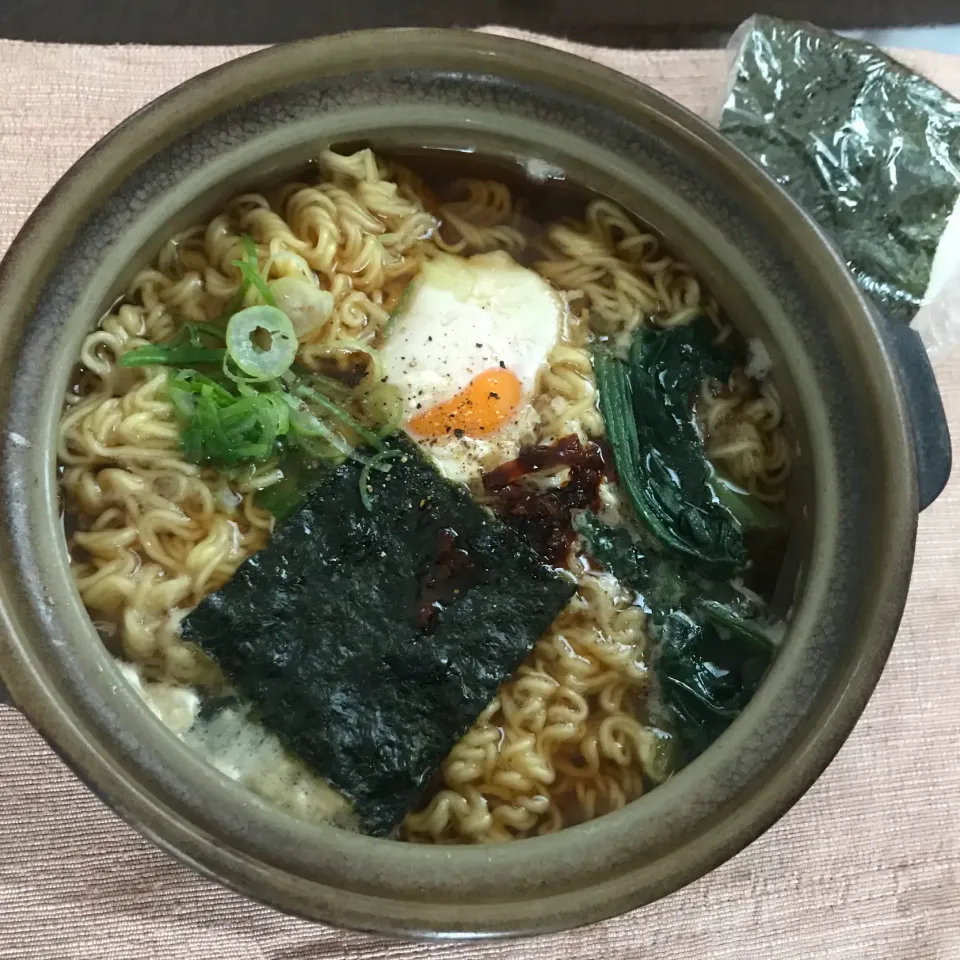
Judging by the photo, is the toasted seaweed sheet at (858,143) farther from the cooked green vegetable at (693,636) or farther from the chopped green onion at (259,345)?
the chopped green onion at (259,345)

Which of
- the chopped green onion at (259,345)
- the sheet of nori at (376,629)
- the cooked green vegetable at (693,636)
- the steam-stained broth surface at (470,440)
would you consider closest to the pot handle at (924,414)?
the steam-stained broth surface at (470,440)

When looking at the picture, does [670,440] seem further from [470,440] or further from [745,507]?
[470,440]

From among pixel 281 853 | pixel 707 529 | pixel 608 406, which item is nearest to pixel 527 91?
pixel 608 406

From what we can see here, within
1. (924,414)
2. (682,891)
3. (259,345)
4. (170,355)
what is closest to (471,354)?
(259,345)

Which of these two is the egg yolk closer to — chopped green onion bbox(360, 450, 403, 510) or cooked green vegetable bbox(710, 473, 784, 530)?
chopped green onion bbox(360, 450, 403, 510)

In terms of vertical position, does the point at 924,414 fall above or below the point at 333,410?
below

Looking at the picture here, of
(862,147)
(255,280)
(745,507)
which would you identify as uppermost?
(862,147)

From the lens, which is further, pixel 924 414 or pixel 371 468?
A: pixel 371 468
